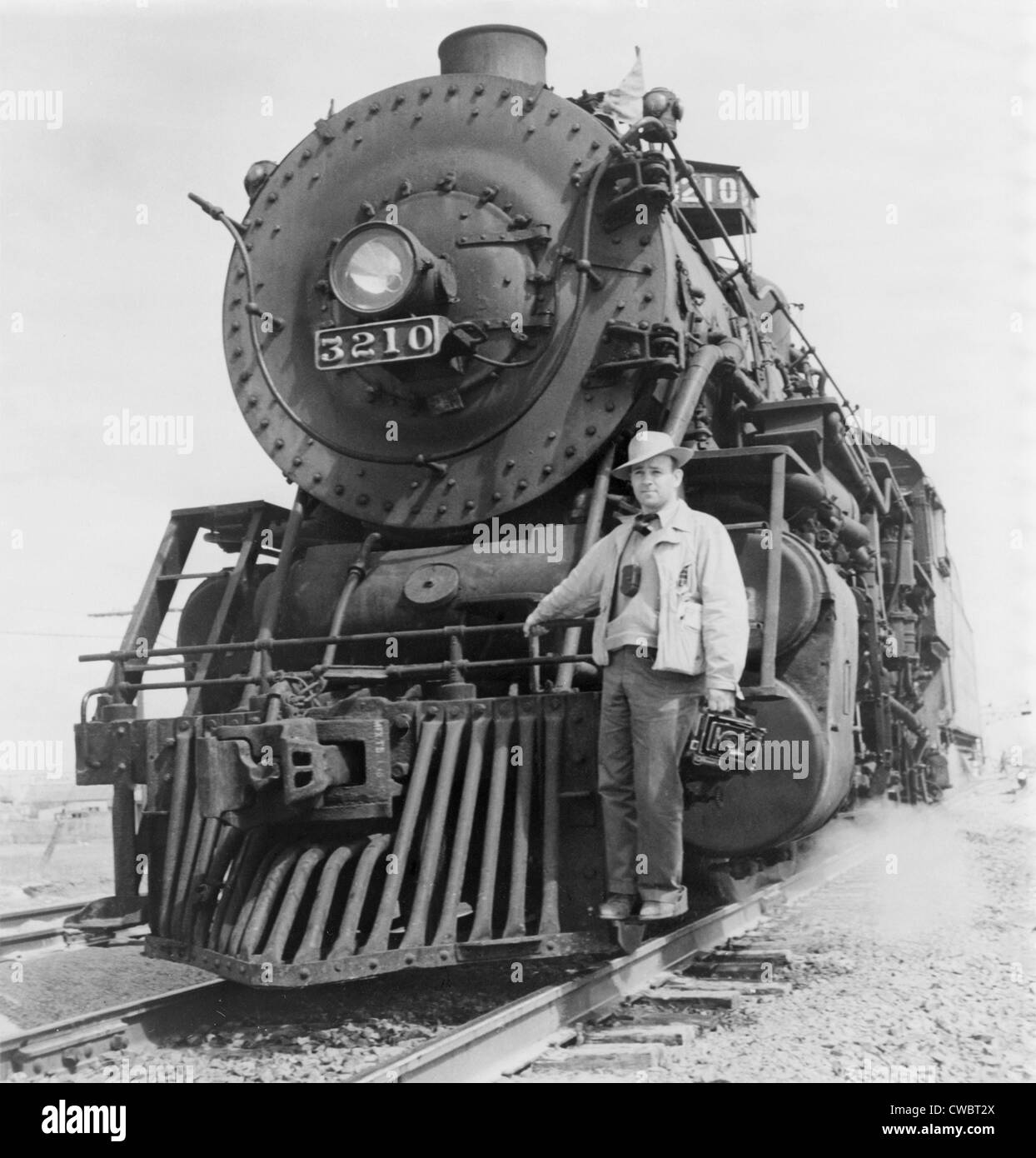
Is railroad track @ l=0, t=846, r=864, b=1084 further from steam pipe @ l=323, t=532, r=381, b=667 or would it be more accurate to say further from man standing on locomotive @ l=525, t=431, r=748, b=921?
steam pipe @ l=323, t=532, r=381, b=667

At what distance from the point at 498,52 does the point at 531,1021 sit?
13.4ft

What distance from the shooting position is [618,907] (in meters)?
4.15

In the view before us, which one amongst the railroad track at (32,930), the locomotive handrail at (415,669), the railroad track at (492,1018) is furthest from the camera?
the railroad track at (32,930)

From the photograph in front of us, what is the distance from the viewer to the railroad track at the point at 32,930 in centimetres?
642

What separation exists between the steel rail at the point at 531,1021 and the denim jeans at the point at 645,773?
1.16 feet

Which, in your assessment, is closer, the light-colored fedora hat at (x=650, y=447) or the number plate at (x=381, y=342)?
the light-colored fedora hat at (x=650, y=447)

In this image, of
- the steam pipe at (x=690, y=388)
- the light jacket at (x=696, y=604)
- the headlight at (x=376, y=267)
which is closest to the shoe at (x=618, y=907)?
the light jacket at (x=696, y=604)

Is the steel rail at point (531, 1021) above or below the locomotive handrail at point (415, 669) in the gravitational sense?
below

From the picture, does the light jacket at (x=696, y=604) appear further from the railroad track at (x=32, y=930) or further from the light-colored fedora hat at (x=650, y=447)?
the railroad track at (x=32, y=930)

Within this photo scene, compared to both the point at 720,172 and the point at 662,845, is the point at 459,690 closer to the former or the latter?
the point at 662,845

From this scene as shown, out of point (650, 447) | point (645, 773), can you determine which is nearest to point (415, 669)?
point (645, 773)
